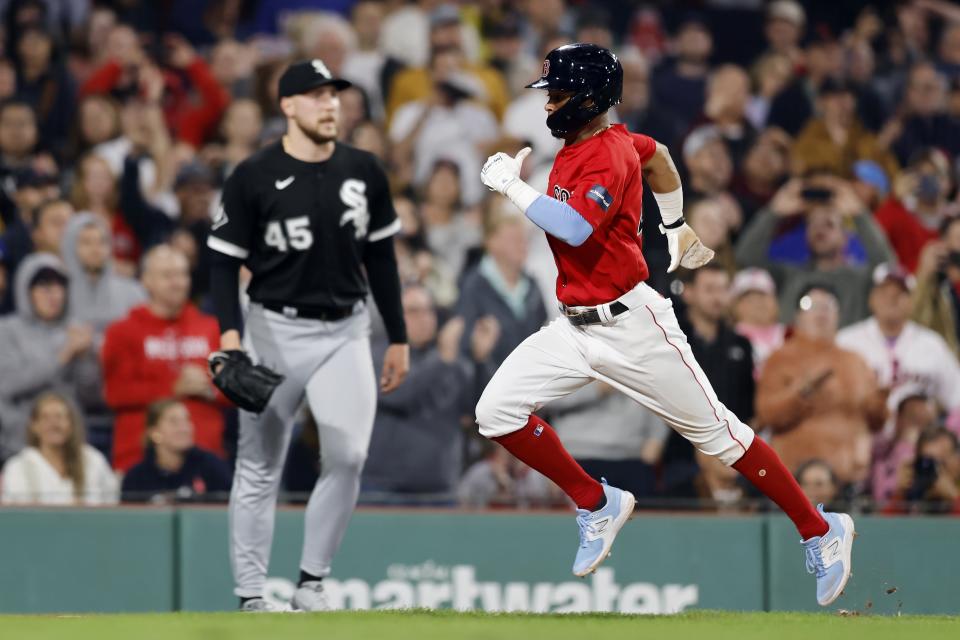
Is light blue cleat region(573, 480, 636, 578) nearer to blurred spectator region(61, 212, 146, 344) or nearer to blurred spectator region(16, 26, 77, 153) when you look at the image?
blurred spectator region(61, 212, 146, 344)

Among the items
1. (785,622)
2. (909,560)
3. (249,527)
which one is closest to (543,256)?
(909,560)

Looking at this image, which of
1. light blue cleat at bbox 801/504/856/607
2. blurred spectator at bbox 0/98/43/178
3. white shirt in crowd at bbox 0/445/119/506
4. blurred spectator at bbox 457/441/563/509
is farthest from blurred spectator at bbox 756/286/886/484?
blurred spectator at bbox 0/98/43/178

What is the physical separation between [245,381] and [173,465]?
2373mm

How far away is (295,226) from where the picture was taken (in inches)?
234

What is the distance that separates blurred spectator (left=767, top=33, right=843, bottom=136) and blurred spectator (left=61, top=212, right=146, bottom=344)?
522cm

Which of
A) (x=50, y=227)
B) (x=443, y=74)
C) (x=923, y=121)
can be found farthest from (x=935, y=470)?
(x=50, y=227)

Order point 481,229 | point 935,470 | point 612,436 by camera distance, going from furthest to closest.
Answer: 1. point 481,229
2. point 612,436
3. point 935,470

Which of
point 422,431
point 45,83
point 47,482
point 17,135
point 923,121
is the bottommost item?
point 47,482

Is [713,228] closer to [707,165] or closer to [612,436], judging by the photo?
[707,165]

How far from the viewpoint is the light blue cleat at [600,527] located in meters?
5.33

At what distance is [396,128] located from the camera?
10.7 metres

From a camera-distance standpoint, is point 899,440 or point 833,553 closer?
point 833,553

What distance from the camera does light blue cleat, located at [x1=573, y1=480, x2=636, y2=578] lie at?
17.5ft

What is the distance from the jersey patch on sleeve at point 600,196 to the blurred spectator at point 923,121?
6.57 metres
